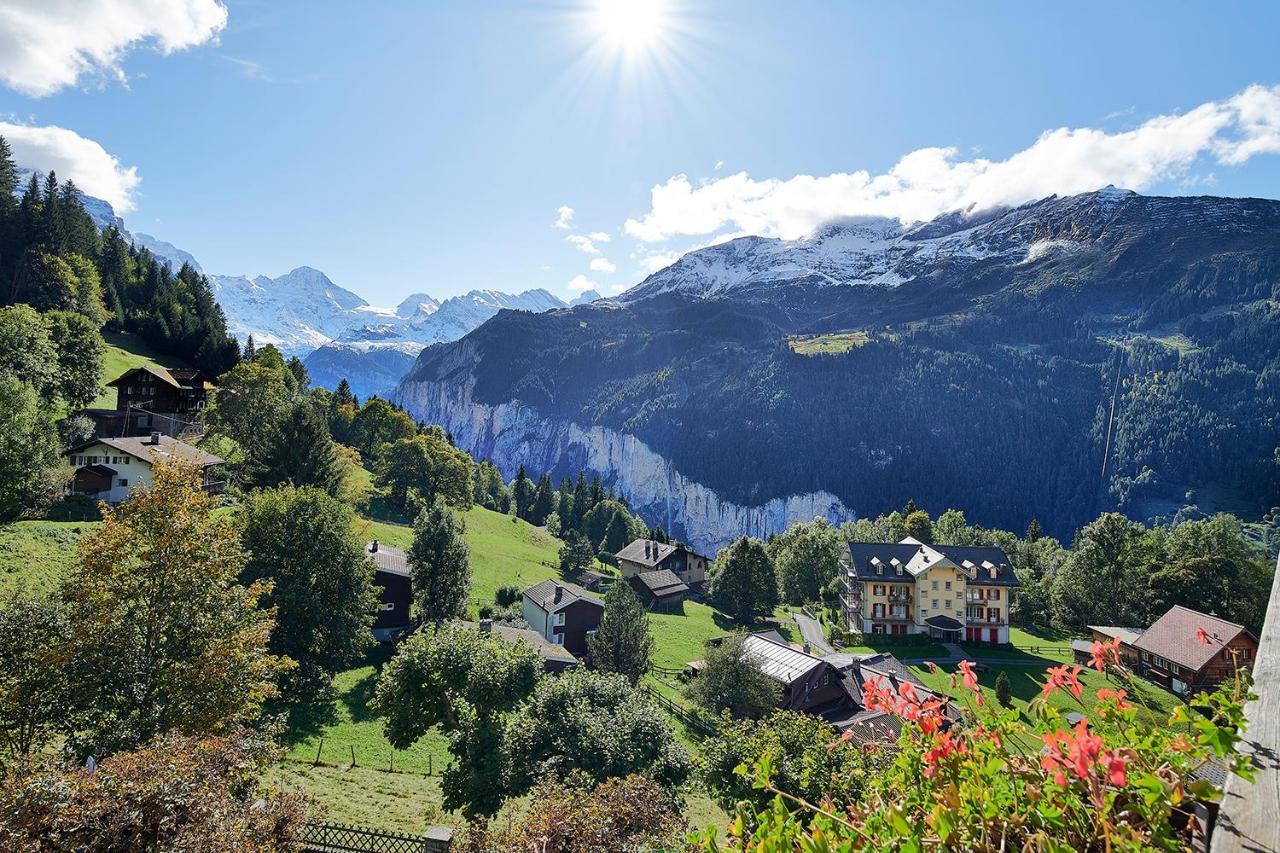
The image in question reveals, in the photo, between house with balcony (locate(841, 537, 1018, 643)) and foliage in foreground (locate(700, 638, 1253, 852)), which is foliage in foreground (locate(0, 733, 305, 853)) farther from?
house with balcony (locate(841, 537, 1018, 643))

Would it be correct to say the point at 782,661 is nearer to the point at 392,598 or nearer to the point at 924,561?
the point at 392,598

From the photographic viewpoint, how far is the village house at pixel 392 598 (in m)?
44.2

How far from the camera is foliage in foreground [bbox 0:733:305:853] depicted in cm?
932

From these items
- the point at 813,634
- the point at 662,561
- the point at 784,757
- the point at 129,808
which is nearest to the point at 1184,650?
the point at 813,634

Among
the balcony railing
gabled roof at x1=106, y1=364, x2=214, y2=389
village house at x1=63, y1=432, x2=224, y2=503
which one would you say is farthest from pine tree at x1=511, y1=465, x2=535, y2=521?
the balcony railing

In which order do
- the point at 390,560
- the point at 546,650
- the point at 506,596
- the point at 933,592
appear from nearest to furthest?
1. the point at 546,650
2. the point at 390,560
3. the point at 506,596
4. the point at 933,592

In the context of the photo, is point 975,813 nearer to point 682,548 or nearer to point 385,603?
point 385,603

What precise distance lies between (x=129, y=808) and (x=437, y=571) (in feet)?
118

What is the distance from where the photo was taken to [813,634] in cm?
7162

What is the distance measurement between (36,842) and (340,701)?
85.5 feet

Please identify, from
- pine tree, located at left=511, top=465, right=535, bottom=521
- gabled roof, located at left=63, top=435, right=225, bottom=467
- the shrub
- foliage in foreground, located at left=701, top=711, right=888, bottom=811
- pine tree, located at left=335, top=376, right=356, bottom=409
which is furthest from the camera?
pine tree, located at left=511, top=465, right=535, bottom=521

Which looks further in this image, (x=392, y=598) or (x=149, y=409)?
(x=149, y=409)

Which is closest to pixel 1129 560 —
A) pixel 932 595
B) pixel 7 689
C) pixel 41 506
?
pixel 932 595

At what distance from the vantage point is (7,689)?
1481 centimetres
